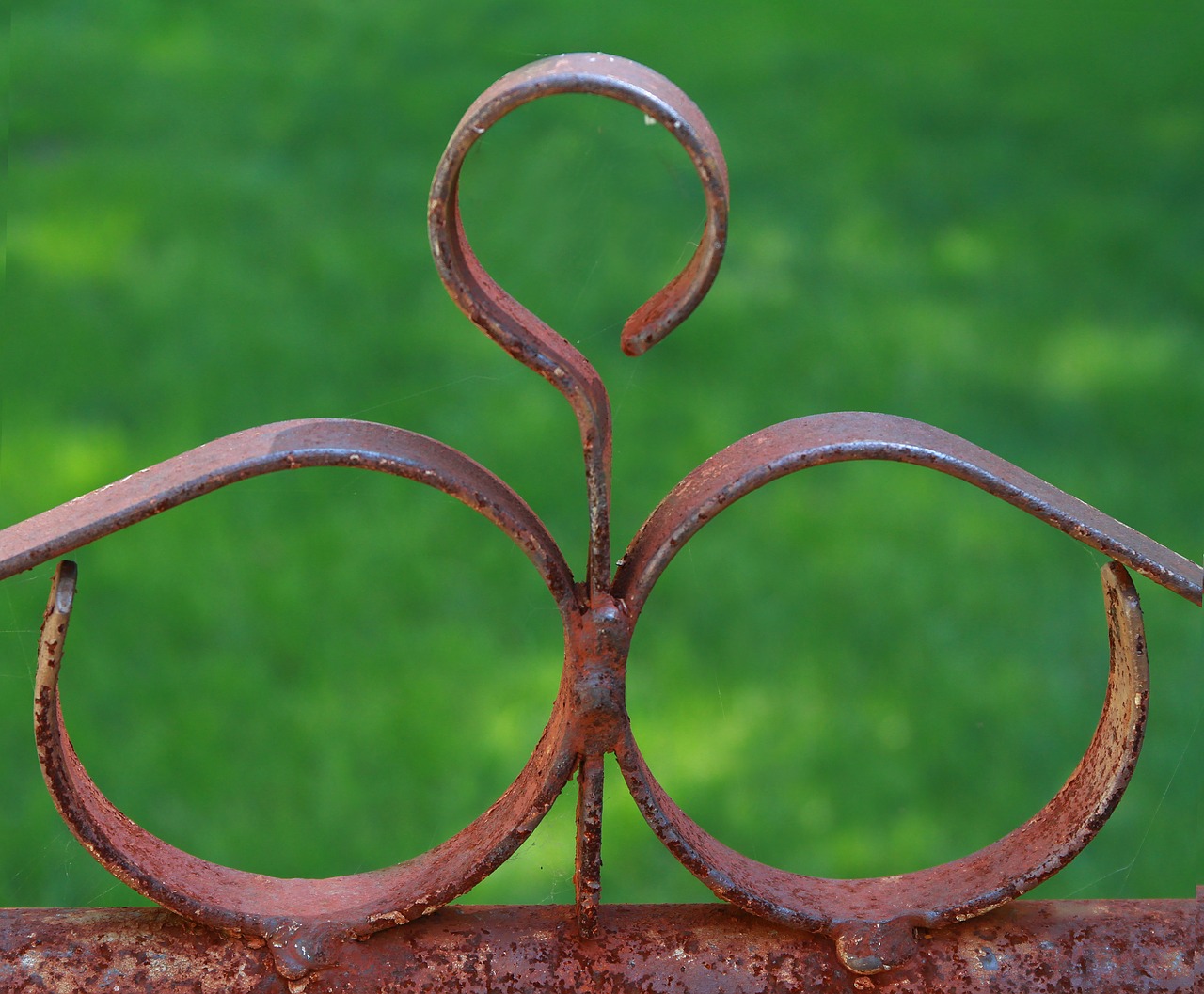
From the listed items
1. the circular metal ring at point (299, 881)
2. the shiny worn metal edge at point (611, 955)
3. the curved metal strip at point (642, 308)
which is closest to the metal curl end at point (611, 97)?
the curved metal strip at point (642, 308)

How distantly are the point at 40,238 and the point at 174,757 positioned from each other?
1453 mm

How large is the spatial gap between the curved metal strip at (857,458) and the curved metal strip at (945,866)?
38mm

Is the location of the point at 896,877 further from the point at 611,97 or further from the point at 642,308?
the point at 611,97

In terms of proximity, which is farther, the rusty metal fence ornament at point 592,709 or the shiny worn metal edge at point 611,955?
the shiny worn metal edge at point 611,955

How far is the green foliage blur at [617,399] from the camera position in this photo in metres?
2.18

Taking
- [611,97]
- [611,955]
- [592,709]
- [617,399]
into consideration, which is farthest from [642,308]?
[617,399]

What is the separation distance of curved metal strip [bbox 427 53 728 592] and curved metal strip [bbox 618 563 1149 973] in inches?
Answer: 8.2

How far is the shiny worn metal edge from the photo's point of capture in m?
0.94

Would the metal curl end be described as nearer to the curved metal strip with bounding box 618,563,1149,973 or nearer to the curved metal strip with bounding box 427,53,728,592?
the curved metal strip with bounding box 427,53,728,592

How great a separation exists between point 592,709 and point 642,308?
266mm

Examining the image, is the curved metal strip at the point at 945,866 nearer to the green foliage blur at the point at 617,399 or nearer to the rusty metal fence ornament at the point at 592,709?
the rusty metal fence ornament at the point at 592,709

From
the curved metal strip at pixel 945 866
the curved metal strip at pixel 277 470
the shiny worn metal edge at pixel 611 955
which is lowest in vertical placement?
the shiny worn metal edge at pixel 611 955

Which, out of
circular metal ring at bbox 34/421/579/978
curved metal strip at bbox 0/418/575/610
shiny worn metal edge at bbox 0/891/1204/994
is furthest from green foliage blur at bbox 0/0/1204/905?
curved metal strip at bbox 0/418/575/610

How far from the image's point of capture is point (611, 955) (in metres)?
0.96
